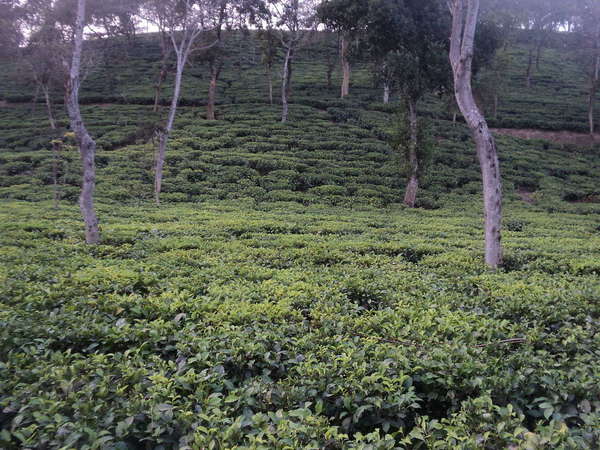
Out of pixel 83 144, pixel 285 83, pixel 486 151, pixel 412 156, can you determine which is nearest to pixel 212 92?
pixel 285 83

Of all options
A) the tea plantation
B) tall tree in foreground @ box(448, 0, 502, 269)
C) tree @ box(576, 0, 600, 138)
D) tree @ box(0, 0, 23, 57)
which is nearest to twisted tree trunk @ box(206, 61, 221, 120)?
the tea plantation

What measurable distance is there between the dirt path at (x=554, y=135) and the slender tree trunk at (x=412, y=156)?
61.8 ft

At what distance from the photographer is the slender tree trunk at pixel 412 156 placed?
18844mm

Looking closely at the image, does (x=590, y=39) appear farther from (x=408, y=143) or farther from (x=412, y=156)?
(x=412, y=156)

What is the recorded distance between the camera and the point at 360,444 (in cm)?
280

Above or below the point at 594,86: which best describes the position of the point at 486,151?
below

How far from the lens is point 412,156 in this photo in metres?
18.9

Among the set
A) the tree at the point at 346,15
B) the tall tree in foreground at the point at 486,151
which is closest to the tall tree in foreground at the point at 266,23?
the tree at the point at 346,15

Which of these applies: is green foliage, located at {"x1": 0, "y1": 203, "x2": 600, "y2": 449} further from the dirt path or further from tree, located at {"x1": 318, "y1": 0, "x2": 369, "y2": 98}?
the dirt path

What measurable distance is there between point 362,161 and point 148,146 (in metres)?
13.1

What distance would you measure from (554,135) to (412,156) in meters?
22.9

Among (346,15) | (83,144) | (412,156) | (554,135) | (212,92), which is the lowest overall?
(412,156)

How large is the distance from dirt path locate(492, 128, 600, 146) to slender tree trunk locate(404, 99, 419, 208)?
18.8 meters

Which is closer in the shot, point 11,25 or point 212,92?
Answer: point 212,92
